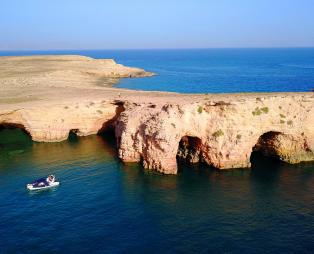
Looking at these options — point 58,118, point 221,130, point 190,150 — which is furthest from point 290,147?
point 58,118

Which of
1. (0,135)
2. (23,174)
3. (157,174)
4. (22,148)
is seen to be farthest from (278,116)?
(0,135)

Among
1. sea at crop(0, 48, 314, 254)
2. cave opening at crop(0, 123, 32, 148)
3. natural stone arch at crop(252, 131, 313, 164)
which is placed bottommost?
sea at crop(0, 48, 314, 254)

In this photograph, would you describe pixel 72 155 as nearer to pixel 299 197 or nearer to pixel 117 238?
pixel 117 238

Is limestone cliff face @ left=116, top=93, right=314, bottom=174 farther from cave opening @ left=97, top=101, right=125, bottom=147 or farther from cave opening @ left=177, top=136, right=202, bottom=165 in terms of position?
cave opening @ left=97, top=101, right=125, bottom=147

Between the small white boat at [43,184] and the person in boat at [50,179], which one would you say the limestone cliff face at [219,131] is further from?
the small white boat at [43,184]

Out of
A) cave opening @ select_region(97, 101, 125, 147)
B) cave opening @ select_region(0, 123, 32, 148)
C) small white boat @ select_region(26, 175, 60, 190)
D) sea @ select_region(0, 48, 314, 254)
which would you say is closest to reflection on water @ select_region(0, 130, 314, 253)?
sea @ select_region(0, 48, 314, 254)

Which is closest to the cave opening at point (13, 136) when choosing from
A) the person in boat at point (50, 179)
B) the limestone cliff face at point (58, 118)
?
the limestone cliff face at point (58, 118)
